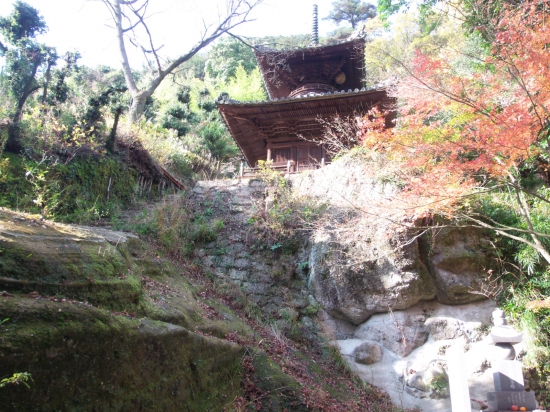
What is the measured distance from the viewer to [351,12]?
3241 centimetres

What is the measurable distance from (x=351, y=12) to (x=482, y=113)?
1235 inches

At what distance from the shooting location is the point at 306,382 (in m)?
5.46

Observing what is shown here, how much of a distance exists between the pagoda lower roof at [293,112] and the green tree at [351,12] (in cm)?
2367

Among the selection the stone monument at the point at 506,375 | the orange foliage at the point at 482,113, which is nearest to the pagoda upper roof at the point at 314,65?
the orange foliage at the point at 482,113

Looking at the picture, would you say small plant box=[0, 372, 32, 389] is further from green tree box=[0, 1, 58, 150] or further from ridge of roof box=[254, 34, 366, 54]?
ridge of roof box=[254, 34, 366, 54]

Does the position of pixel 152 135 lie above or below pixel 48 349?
above

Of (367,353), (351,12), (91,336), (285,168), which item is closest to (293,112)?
(285,168)

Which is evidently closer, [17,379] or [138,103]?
[17,379]

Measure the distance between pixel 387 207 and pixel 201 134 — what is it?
1215 centimetres

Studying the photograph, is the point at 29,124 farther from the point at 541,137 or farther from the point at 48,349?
the point at 541,137

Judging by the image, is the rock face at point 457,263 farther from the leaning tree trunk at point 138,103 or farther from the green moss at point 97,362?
the leaning tree trunk at point 138,103

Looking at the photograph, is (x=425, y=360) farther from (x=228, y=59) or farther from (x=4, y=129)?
(x=228, y=59)

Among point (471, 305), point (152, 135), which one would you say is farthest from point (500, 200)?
point (152, 135)

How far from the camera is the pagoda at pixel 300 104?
36.3ft
